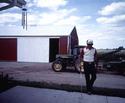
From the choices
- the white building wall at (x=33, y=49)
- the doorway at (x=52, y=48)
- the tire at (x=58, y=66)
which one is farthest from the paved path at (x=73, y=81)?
the doorway at (x=52, y=48)

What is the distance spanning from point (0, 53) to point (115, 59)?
53.0 ft

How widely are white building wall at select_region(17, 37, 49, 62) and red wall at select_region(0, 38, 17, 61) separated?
0.52m

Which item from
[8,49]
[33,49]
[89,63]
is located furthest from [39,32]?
[89,63]

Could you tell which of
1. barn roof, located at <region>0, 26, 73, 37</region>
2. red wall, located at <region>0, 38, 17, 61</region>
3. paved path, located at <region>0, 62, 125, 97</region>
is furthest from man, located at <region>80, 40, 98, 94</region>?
red wall, located at <region>0, 38, 17, 61</region>

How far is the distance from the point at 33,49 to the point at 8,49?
330cm

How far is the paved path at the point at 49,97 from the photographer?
6.89 m

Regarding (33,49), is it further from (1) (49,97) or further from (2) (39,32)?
(1) (49,97)

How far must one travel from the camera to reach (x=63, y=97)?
735 cm

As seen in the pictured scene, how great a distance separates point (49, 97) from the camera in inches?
287

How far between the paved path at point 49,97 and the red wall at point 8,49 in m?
19.6

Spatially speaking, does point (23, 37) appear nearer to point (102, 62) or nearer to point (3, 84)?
point (102, 62)

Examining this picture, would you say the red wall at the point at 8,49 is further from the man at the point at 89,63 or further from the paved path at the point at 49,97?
the man at the point at 89,63

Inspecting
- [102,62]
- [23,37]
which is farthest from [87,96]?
[23,37]

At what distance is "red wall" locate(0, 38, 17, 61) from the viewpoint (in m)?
27.2
